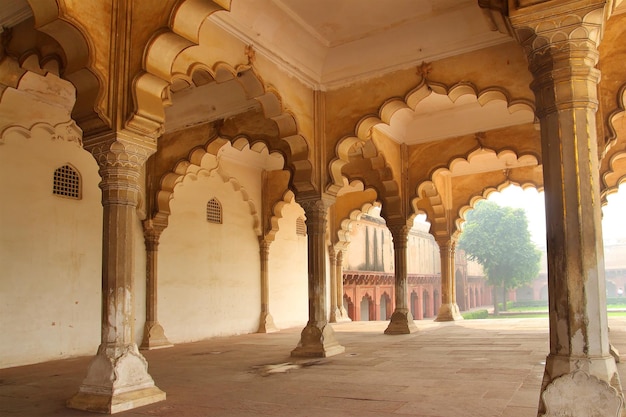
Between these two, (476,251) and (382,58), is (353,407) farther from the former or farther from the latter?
(476,251)

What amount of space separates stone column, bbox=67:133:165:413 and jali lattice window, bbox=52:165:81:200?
475 centimetres

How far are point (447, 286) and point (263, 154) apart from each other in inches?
296

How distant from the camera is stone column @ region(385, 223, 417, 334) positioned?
45.4ft

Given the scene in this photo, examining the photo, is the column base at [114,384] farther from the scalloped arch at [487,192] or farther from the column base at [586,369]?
the scalloped arch at [487,192]

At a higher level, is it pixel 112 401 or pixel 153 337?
pixel 112 401

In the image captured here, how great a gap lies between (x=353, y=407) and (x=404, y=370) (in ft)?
8.19

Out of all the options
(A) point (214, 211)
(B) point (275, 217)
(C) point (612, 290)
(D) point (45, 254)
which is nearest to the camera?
(D) point (45, 254)

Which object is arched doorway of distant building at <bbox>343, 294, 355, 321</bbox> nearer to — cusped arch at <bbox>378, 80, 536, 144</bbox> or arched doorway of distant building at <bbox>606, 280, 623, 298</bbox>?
cusped arch at <bbox>378, 80, 536, 144</bbox>

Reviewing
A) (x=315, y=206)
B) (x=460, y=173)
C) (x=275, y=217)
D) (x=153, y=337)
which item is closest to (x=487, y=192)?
(x=460, y=173)

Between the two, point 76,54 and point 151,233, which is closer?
point 76,54

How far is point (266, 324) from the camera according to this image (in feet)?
52.4

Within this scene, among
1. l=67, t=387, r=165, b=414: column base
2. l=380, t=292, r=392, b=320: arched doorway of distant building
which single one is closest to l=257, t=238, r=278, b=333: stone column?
l=67, t=387, r=165, b=414: column base

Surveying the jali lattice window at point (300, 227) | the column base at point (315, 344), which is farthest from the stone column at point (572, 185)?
the jali lattice window at point (300, 227)

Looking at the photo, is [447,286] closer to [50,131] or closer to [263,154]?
[263,154]
